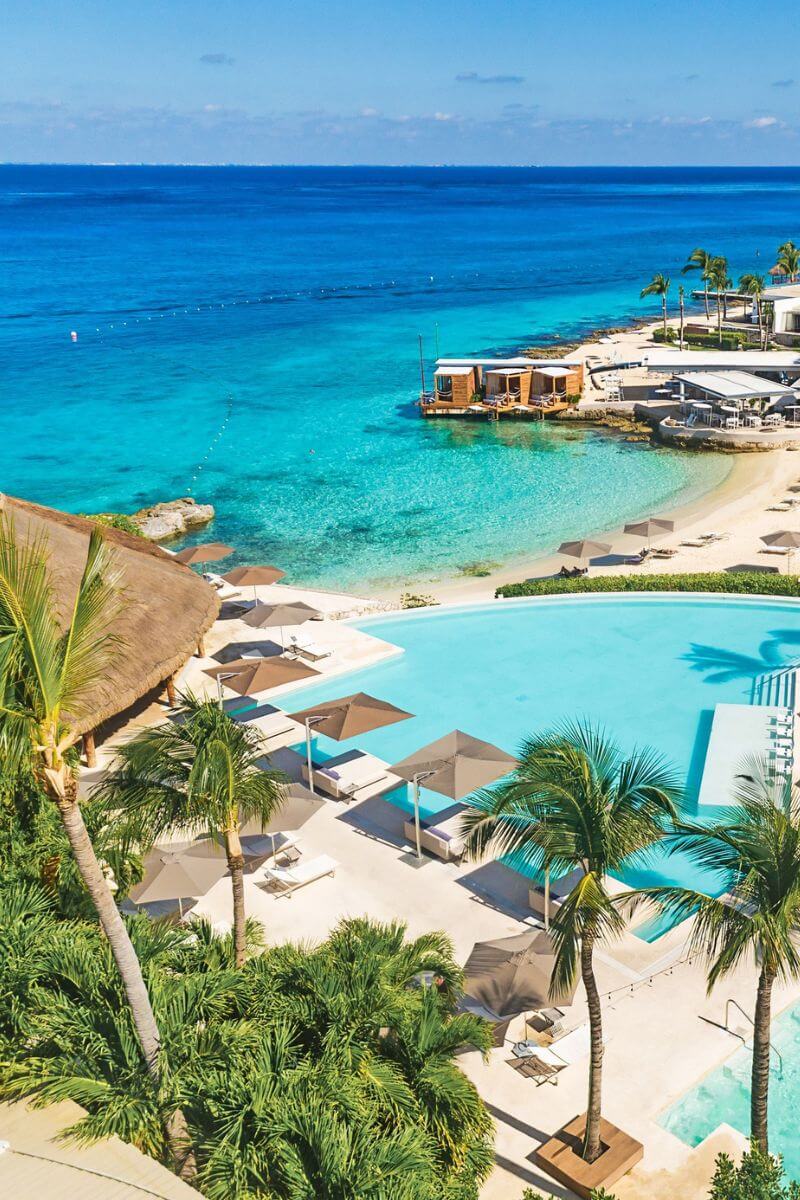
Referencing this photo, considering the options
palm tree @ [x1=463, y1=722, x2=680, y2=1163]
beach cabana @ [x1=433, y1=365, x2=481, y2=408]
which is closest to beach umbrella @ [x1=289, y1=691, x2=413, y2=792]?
palm tree @ [x1=463, y1=722, x2=680, y2=1163]

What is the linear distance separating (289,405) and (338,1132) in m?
54.6

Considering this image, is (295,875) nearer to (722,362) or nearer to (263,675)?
(263,675)

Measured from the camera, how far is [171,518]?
38.8m

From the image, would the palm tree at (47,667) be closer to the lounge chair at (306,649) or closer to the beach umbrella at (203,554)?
the lounge chair at (306,649)

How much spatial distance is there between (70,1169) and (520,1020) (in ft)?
23.3

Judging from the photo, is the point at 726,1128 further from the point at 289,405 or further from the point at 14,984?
the point at 289,405

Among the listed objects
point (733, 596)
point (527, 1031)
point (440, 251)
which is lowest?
point (527, 1031)

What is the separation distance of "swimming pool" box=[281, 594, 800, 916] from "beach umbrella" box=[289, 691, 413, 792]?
1532 millimetres

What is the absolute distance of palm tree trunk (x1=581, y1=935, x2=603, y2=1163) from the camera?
10.2 metres

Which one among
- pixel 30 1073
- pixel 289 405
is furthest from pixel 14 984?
pixel 289 405

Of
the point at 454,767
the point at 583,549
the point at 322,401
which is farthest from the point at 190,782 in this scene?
the point at 322,401

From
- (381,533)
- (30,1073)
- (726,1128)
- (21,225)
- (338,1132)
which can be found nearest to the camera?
(338,1132)

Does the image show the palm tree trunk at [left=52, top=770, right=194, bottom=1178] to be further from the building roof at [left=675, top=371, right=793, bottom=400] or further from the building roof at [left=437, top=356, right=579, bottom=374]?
the building roof at [left=437, top=356, right=579, bottom=374]

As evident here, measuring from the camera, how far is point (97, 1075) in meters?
8.12
